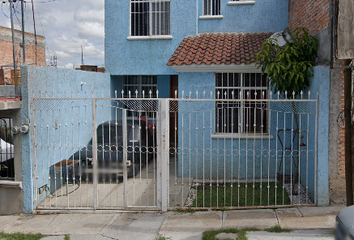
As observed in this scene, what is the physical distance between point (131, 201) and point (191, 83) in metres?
3.65

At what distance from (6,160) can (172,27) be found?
6.31 m

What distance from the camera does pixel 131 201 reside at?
7977 mm

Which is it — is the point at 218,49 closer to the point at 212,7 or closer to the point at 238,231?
the point at 212,7

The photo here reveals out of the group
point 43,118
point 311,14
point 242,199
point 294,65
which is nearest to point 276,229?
point 242,199

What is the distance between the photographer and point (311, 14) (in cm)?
830

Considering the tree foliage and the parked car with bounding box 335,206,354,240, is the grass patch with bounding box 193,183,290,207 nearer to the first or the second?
the tree foliage

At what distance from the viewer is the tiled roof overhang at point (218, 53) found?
9.37 m

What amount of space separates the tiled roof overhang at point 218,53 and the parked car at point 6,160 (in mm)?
4327

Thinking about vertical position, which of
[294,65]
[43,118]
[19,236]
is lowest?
[19,236]

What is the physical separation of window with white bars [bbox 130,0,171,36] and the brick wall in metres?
3.79

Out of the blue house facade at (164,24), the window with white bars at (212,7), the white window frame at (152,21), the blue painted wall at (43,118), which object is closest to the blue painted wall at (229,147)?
the blue house facade at (164,24)

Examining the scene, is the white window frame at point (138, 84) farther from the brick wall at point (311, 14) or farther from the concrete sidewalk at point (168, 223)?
the concrete sidewalk at point (168, 223)

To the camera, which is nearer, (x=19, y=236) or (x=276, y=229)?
(x=276, y=229)

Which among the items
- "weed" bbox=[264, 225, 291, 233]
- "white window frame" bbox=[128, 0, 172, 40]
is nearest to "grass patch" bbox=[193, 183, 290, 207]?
"weed" bbox=[264, 225, 291, 233]
